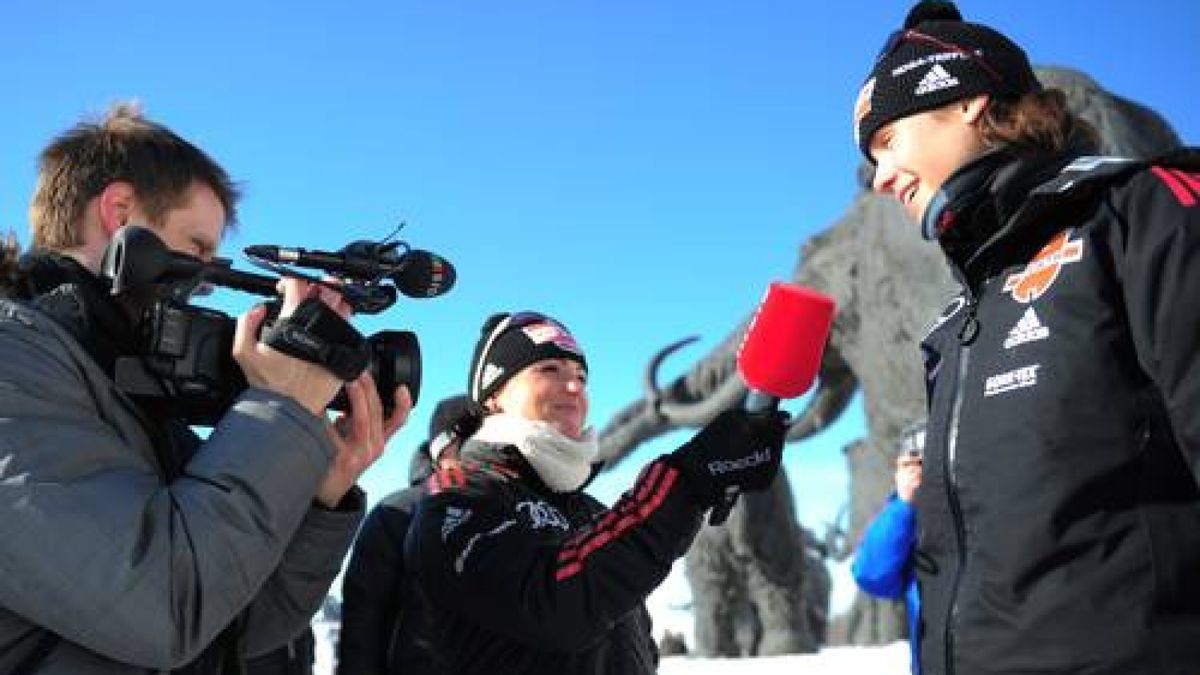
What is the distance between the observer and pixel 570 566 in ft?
7.76

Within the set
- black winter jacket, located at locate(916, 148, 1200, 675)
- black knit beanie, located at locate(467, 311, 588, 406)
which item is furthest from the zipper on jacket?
black knit beanie, located at locate(467, 311, 588, 406)

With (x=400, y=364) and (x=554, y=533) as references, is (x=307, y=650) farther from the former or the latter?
(x=400, y=364)

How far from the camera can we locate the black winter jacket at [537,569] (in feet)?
7.69

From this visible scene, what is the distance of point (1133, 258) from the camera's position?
1.58 meters

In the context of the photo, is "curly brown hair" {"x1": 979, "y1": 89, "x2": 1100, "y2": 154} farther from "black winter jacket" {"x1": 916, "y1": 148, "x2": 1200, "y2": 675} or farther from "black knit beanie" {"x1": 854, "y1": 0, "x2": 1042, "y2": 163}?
"black winter jacket" {"x1": 916, "y1": 148, "x2": 1200, "y2": 675}

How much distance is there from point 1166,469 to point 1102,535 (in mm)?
127

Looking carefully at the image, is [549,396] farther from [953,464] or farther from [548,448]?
[953,464]

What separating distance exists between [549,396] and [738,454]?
98 cm

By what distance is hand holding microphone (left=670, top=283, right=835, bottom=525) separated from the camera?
→ 87.5 inches

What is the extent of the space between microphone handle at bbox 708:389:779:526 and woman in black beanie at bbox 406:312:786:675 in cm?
2

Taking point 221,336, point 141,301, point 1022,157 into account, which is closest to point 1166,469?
point 1022,157

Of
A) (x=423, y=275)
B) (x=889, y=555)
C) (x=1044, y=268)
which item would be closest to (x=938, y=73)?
(x=1044, y=268)

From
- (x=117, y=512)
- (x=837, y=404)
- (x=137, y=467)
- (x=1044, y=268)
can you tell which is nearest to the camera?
(x=117, y=512)

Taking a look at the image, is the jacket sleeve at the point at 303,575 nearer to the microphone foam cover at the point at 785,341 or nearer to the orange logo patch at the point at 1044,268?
the microphone foam cover at the point at 785,341
